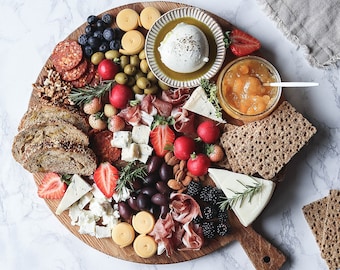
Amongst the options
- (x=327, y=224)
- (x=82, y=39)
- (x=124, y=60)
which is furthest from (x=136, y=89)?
(x=327, y=224)

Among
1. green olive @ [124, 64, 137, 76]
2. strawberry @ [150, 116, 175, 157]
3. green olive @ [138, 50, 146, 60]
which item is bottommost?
strawberry @ [150, 116, 175, 157]

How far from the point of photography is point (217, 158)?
350cm

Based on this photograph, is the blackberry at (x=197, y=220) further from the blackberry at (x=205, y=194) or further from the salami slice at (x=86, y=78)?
the salami slice at (x=86, y=78)

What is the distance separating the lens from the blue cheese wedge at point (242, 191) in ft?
11.3

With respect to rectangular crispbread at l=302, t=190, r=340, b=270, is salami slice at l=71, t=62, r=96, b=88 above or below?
below

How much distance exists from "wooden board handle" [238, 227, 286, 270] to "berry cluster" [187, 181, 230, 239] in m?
0.11

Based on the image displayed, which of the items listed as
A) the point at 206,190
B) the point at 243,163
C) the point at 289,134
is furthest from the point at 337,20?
the point at 206,190

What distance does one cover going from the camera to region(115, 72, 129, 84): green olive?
352 cm

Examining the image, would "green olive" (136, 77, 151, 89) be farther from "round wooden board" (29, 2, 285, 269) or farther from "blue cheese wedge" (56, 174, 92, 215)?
"blue cheese wedge" (56, 174, 92, 215)

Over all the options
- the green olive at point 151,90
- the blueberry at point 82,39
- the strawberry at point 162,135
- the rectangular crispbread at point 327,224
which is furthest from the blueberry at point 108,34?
the rectangular crispbread at point 327,224

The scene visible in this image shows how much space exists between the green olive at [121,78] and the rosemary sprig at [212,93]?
39 centimetres

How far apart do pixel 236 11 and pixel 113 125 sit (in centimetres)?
89

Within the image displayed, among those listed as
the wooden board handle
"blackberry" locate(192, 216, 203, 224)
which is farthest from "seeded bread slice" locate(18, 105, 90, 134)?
the wooden board handle

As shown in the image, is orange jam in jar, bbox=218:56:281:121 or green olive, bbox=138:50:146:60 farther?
green olive, bbox=138:50:146:60
